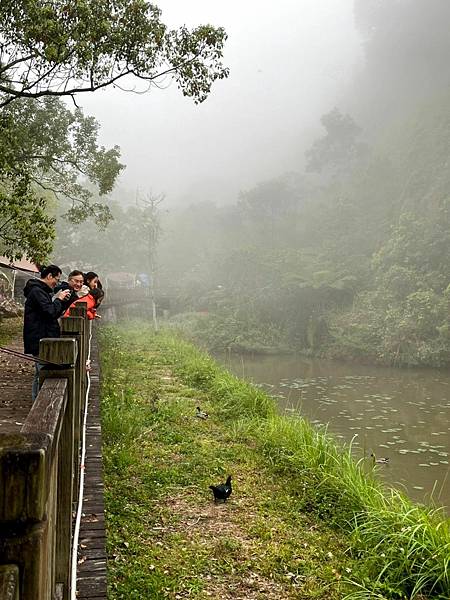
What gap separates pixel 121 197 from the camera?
256 ft

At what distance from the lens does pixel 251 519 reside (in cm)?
459

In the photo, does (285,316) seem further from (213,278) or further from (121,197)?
(121,197)

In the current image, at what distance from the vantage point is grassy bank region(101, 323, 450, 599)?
3623 millimetres

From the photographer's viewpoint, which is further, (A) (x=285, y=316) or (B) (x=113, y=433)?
(A) (x=285, y=316)

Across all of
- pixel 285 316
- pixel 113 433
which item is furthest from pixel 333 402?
pixel 285 316

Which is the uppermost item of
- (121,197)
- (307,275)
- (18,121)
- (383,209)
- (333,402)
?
(121,197)

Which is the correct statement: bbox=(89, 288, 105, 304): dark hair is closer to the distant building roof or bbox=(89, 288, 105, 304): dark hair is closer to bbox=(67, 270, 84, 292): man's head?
bbox=(67, 270, 84, 292): man's head

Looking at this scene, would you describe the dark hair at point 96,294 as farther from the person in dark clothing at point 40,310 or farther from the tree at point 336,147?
the tree at point 336,147

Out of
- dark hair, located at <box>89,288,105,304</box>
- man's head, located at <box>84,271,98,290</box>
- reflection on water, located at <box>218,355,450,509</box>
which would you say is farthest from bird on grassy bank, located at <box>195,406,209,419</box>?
man's head, located at <box>84,271,98,290</box>

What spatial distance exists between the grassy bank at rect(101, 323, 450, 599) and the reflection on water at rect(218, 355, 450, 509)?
116cm

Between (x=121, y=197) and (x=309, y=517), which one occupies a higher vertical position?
(x=121, y=197)

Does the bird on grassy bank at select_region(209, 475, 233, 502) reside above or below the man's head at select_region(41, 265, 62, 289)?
below

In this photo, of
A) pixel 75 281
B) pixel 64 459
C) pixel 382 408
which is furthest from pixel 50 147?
pixel 64 459

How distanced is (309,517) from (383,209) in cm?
3121
